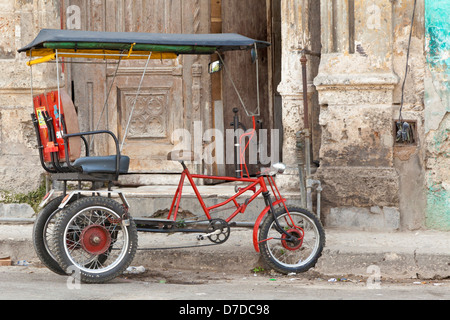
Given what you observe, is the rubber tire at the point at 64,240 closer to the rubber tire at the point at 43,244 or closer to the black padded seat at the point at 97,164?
the black padded seat at the point at 97,164

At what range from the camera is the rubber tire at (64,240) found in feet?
22.1

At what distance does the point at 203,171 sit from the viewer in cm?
1008

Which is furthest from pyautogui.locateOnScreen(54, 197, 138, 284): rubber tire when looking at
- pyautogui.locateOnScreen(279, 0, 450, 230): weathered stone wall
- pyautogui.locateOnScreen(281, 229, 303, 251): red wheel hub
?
pyautogui.locateOnScreen(279, 0, 450, 230): weathered stone wall

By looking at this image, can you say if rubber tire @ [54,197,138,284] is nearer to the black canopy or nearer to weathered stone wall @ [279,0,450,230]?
the black canopy

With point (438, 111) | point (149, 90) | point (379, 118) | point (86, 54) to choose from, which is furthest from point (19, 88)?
point (438, 111)

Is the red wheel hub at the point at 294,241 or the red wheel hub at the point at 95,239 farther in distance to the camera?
A: the red wheel hub at the point at 294,241

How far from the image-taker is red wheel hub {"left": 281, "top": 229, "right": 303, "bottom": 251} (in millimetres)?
7535

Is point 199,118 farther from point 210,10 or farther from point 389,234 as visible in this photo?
point 389,234

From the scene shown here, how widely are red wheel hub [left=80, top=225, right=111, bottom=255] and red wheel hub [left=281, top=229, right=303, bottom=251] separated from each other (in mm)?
1580

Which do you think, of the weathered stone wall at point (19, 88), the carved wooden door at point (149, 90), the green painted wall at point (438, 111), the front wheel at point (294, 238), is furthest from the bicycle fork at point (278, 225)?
the weathered stone wall at point (19, 88)

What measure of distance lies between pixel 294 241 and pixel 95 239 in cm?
178

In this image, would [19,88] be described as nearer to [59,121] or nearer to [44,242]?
[59,121]

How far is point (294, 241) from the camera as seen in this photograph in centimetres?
755
